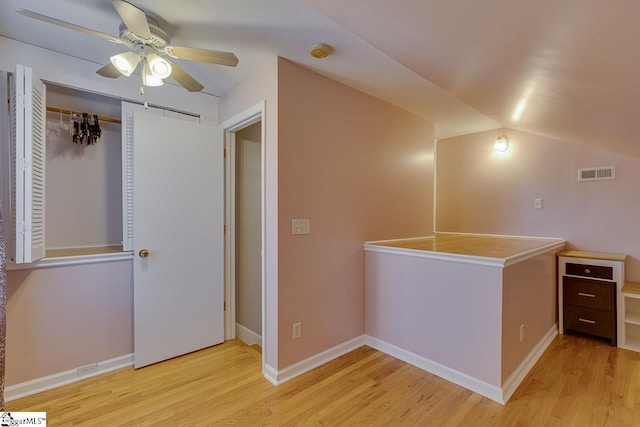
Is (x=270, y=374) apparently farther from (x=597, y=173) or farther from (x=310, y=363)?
(x=597, y=173)

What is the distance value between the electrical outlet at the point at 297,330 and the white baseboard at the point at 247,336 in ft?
2.26

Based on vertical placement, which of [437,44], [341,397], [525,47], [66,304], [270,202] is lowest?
[341,397]

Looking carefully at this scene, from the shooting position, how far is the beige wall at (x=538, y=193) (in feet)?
9.39

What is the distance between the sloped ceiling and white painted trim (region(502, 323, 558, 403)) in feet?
5.75

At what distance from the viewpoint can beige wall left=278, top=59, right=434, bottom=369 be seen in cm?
214

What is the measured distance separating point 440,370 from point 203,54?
8.79 ft

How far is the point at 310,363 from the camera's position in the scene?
7.45 feet

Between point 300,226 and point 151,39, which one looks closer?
point 151,39

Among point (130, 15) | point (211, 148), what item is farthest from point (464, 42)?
point (211, 148)

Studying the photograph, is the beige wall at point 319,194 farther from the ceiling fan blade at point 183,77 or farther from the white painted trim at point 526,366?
the white painted trim at point 526,366

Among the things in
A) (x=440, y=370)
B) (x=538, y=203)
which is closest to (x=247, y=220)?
(x=440, y=370)

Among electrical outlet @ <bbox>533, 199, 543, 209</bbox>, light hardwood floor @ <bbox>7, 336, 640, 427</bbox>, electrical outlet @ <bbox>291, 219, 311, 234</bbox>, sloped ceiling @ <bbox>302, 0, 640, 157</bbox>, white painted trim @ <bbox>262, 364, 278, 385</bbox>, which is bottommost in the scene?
light hardwood floor @ <bbox>7, 336, 640, 427</bbox>

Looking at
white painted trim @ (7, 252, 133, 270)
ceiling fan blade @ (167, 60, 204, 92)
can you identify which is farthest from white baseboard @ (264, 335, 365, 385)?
ceiling fan blade @ (167, 60, 204, 92)

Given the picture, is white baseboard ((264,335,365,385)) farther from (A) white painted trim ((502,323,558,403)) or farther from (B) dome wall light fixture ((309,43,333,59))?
(B) dome wall light fixture ((309,43,333,59))
